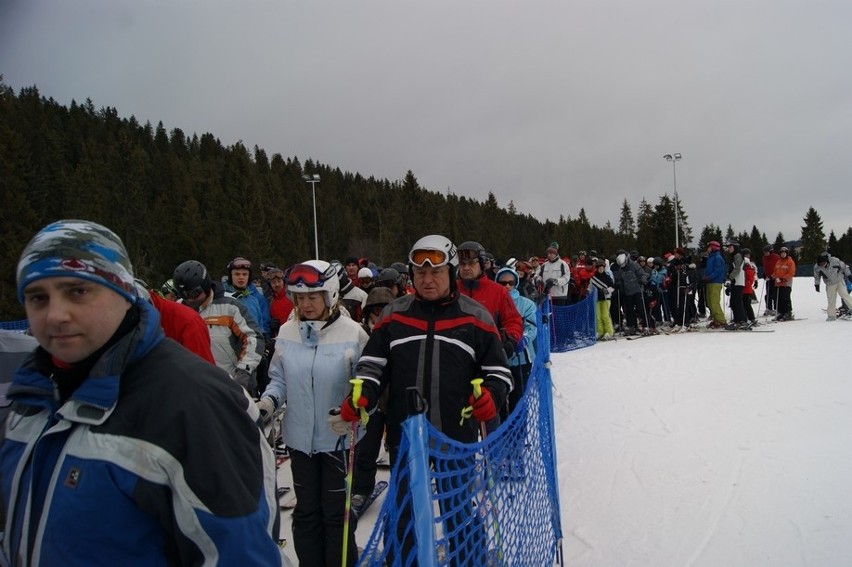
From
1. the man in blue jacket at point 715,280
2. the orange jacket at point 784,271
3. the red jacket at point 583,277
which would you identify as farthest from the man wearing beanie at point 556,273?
the orange jacket at point 784,271

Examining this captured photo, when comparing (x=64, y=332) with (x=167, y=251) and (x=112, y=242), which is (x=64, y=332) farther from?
(x=167, y=251)

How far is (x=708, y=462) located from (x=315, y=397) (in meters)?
3.89

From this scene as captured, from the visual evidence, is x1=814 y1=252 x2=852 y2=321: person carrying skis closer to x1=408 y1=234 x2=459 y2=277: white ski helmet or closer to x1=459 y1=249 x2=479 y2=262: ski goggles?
x1=459 y1=249 x2=479 y2=262: ski goggles

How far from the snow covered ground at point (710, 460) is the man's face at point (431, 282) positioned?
6.89 feet

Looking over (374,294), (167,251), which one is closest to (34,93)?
(167,251)

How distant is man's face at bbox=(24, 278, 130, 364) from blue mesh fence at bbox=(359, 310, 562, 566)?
974 millimetres

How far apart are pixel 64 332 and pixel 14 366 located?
1.41 metres

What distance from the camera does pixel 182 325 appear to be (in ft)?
8.47

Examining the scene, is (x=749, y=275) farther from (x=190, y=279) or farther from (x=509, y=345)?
(x=190, y=279)

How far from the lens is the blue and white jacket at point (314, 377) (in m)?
3.02

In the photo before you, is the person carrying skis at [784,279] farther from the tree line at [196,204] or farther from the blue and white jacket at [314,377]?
the tree line at [196,204]

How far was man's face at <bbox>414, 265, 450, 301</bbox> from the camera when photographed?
299 centimetres

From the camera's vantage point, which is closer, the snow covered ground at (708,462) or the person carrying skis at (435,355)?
the person carrying skis at (435,355)

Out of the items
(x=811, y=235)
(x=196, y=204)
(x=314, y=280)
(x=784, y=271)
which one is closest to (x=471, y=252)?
(x=314, y=280)
